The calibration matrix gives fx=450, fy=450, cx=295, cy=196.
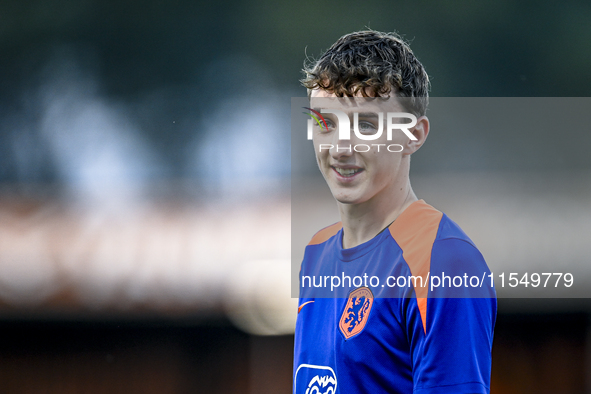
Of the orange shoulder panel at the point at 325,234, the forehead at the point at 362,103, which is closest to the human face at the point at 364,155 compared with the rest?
the forehead at the point at 362,103

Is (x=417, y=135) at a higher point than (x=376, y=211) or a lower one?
higher

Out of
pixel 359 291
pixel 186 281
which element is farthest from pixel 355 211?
pixel 186 281

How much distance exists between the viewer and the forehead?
1.06 metres

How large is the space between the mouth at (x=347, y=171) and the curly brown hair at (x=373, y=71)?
0.58 feet

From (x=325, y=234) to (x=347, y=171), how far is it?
0.83 ft

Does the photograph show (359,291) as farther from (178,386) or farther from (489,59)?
(489,59)

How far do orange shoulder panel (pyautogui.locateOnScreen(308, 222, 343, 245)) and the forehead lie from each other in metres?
0.34

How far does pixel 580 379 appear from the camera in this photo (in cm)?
195

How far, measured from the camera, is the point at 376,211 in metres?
1.09

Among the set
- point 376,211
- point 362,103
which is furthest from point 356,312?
point 362,103

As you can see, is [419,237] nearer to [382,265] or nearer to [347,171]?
[382,265]

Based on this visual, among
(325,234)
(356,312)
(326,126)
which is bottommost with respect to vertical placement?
(356,312)

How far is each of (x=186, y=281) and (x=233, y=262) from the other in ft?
0.84

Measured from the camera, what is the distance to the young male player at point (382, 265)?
83 cm
